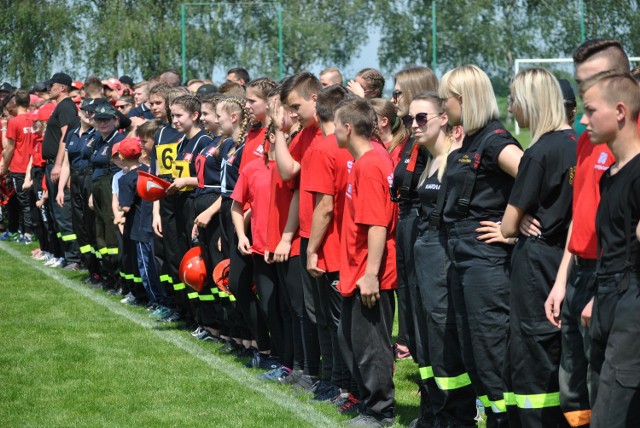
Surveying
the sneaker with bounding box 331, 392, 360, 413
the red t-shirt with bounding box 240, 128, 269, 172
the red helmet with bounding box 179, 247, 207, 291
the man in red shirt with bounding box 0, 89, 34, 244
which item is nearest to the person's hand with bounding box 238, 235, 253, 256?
the red t-shirt with bounding box 240, 128, 269, 172

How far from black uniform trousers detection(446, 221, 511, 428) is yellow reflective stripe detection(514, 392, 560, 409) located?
0.27 meters

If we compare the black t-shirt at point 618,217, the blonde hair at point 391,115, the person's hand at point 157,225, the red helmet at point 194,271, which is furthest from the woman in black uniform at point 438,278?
the person's hand at point 157,225

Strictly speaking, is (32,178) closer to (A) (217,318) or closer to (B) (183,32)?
(A) (217,318)

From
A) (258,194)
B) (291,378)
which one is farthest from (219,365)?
(258,194)

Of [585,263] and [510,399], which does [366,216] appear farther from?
[585,263]

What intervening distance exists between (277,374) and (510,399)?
3.51 metres

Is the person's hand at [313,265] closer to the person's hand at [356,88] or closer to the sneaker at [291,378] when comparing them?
the sneaker at [291,378]

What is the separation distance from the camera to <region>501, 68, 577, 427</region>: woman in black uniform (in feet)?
17.3

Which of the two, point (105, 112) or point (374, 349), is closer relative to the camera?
point (374, 349)

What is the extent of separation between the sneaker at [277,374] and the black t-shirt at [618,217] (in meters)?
4.48

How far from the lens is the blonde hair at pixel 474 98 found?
19.3ft

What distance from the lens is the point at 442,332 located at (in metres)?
6.30

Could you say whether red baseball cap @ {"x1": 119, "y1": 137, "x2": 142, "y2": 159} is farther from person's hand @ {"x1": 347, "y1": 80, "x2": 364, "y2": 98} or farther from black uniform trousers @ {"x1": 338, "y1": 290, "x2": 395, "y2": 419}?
black uniform trousers @ {"x1": 338, "y1": 290, "x2": 395, "y2": 419}

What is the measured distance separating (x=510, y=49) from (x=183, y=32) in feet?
27.8
